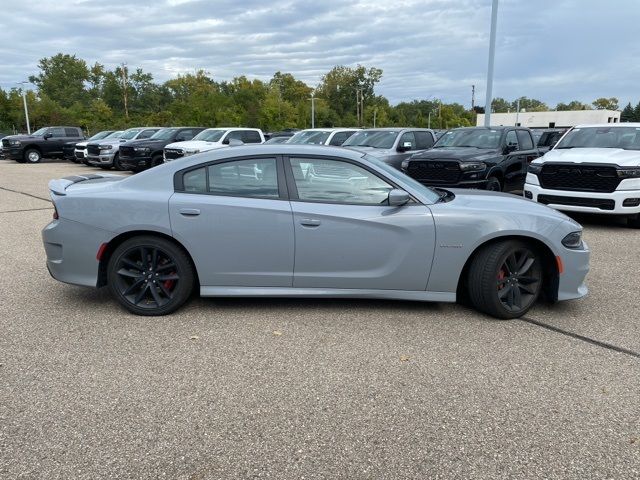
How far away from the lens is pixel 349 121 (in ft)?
298

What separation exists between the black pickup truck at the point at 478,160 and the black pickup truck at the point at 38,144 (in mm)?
20990

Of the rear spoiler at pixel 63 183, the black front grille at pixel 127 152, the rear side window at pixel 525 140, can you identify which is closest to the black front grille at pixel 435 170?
the rear side window at pixel 525 140

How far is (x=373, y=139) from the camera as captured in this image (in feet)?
44.5

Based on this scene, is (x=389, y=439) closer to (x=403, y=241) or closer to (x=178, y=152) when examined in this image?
(x=403, y=241)

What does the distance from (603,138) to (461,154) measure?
2.67 meters

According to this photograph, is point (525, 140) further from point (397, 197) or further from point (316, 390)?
point (316, 390)

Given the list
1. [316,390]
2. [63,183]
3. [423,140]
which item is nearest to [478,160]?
[423,140]

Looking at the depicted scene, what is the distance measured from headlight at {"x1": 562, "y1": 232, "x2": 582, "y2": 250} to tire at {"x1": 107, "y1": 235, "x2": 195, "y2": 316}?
3283 mm

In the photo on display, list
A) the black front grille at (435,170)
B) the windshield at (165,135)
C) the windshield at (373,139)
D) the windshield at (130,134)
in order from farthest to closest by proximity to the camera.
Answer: the windshield at (130,134) → the windshield at (165,135) → the windshield at (373,139) → the black front grille at (435,170)

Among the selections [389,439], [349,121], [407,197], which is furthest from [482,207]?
[349,121]

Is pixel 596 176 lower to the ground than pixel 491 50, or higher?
lower

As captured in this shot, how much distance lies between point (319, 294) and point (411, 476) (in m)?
2.12

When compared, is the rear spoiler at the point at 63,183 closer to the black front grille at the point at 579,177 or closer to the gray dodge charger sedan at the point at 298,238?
the gray dodge charger sedan at the point at 298,238

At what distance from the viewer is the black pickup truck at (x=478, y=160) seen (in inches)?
383
